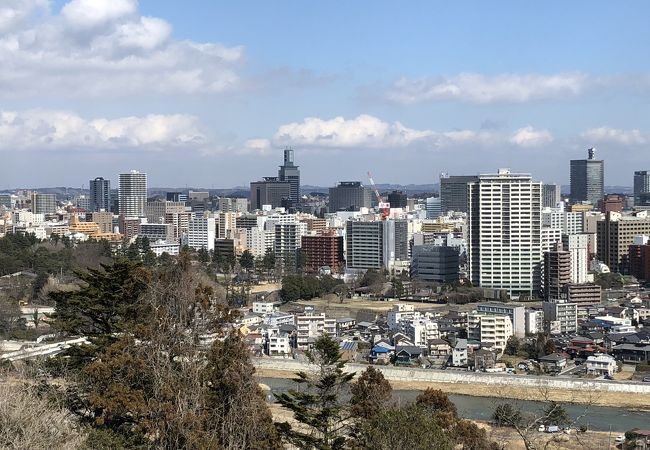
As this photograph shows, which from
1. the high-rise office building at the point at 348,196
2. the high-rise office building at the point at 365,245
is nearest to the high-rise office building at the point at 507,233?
the high-rise office building at the point at 365,245

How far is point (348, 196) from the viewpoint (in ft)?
181

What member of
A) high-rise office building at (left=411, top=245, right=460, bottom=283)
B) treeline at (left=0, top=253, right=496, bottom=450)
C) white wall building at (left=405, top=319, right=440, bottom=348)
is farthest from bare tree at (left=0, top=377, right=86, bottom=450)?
high-rise office building at (left=411, top=245, right=460, bottom=283)

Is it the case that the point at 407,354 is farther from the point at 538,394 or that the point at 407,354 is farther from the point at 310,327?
the point at 538,394

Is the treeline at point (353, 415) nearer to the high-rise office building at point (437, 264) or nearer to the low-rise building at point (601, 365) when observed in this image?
the low-rise building at point (601, 365)

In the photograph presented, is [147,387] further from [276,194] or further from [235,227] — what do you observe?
[276,194]

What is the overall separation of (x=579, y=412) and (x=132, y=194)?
1701 inches

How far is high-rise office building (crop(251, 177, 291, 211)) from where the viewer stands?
5603 centimetres

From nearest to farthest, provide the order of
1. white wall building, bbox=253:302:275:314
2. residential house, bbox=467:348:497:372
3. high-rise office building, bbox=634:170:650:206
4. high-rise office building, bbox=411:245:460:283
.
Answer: residential house, bbox=467:348:497:372
white wall building, bbox=253:302:275:314
high-rise office building, bbox=411:245:460:283
high-rise office building, bbox=634:170:650:206

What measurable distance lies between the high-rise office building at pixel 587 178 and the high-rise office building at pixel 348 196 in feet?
43.8

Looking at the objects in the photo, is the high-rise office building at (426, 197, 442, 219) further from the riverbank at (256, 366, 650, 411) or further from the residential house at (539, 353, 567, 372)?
the riverbank at (256, 366, 650, 411)

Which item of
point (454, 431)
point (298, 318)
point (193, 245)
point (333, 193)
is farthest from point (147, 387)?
point (333, 193)

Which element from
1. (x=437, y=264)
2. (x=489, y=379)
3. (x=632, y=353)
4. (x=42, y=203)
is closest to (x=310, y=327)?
(x=489, y=379)

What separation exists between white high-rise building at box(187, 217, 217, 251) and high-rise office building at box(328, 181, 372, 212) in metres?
20.0

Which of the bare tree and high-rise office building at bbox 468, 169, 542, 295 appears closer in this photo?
the bare tree
